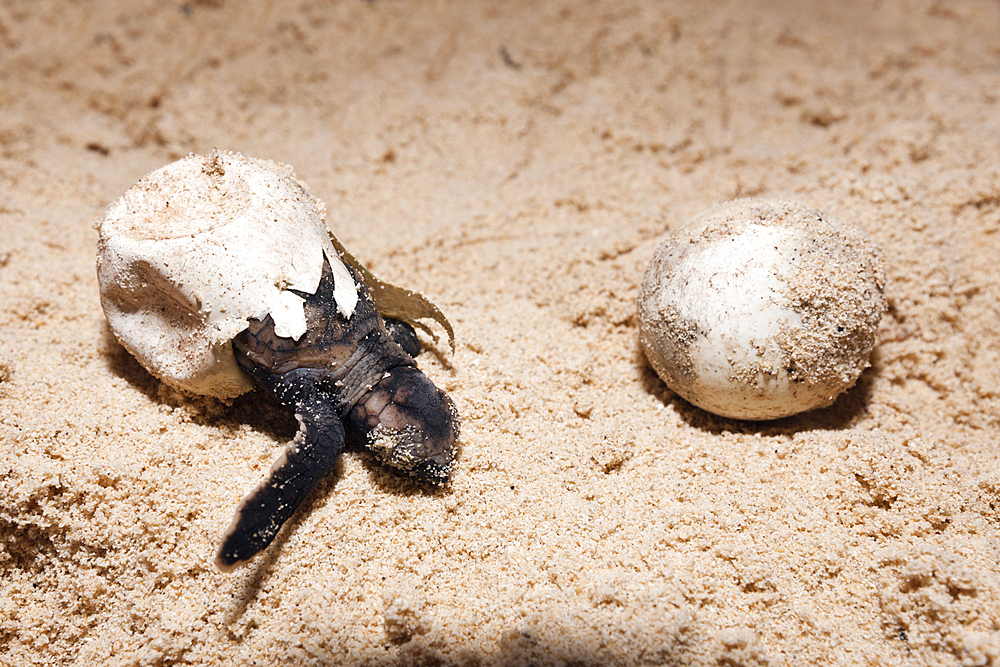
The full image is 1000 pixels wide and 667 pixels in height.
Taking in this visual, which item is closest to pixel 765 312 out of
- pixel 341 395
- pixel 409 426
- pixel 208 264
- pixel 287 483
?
pixel 409 426

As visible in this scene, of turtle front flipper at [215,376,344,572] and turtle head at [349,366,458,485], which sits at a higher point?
turtle front flipper at [215,376,344,572]

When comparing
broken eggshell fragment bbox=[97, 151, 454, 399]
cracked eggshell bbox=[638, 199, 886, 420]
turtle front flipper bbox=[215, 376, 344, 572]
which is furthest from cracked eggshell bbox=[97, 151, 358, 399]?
cracked eggshell bbox=[638, 199, 886, 420]

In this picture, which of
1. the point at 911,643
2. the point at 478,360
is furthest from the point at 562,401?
the point at 911,643

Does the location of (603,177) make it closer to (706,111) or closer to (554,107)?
(554,107)

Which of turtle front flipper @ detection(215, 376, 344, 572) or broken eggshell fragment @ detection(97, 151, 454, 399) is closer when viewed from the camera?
turtle front flipper @ detection(215, 376, 344, 572)

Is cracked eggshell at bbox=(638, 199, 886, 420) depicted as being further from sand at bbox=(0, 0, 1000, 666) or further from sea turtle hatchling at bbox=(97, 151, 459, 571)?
sea turtle hatchling at bbox=(97, 151, 459, 571)

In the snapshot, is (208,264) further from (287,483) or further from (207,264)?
(287,483)
